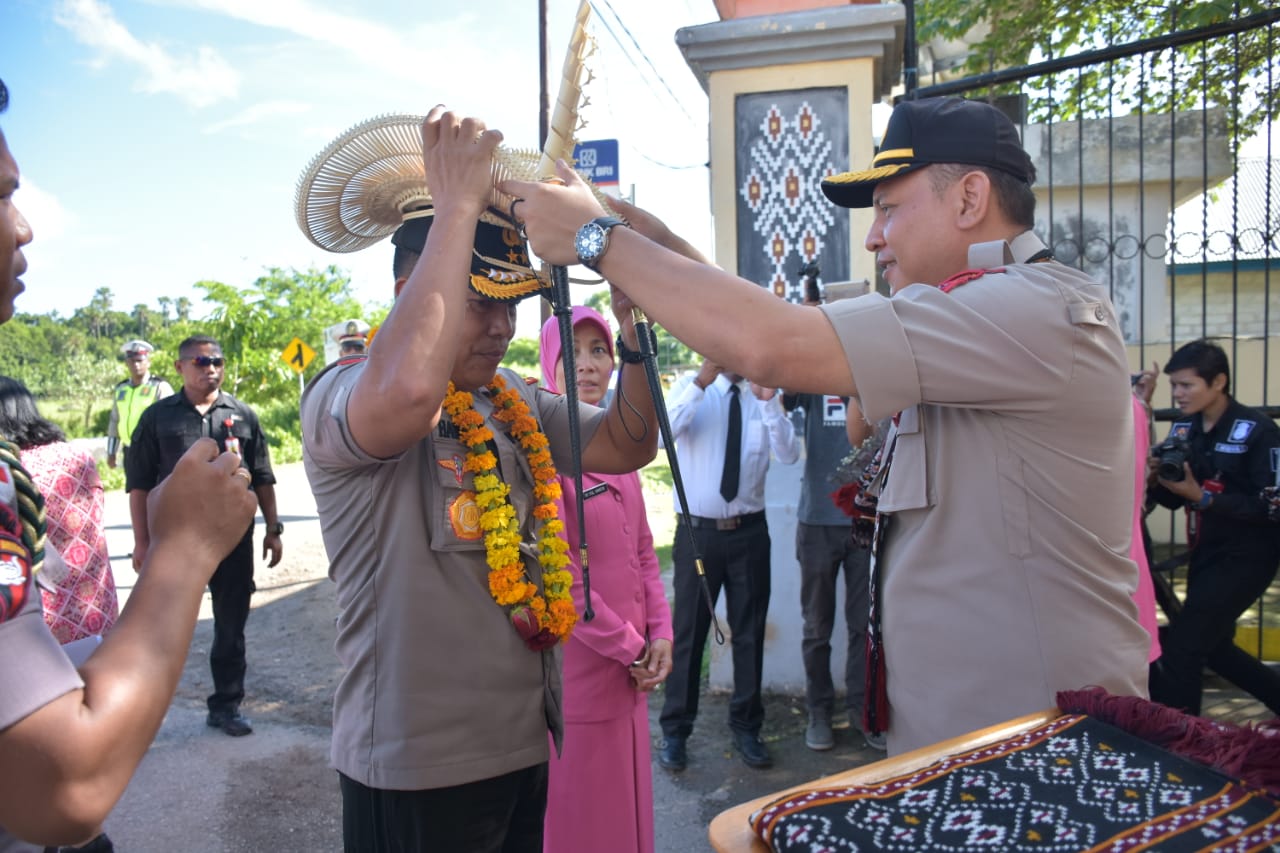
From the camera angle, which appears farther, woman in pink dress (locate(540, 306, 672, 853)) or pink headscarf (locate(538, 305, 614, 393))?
pink headscarf (locate(538, 305, 614, 393))

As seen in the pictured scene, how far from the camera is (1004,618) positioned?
1.70 m

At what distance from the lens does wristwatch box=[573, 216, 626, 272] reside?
5.51 ft

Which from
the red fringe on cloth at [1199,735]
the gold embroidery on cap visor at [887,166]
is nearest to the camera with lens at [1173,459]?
the gold embroidery on cap visor at [887,166]

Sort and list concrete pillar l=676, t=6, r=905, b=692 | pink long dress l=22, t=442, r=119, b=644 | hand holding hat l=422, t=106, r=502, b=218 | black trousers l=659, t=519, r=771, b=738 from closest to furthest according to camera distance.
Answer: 1. hand holding hat l=422, t=106, r=502, b=218
2. pink long dress l=22, t=442, r=119, b=644
3. black trousers l=659, t=519, r=771, b=738
4. concrete pillar l=676, t=6, r=905, b=692

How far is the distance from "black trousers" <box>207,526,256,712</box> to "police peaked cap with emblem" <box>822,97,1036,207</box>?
4667 millimetres

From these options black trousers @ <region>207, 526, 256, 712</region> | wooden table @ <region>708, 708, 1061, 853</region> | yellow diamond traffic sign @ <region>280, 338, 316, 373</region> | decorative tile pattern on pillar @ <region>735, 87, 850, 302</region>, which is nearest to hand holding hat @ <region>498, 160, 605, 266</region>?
wooden table @ <region>708, 708, 1061, 853</region>

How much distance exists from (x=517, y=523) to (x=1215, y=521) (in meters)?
4.31

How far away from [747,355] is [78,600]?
3.72 m

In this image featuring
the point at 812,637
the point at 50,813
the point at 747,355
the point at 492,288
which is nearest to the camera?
the point at 50,813

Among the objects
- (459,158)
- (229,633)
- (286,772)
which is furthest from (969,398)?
(229,633)

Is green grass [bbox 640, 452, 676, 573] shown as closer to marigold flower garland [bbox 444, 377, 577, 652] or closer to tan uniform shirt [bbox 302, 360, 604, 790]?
marigold flower garland [bbox 444, 377, 577, 652]

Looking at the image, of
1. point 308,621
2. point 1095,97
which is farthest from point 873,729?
point 1095,97

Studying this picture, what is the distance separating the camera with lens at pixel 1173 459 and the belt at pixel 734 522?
2187mm

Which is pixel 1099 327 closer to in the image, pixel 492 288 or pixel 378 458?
pixel 492 288
